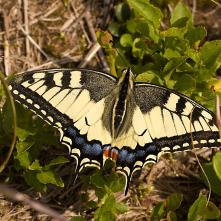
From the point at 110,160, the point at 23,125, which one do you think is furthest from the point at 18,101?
the point at 110,160

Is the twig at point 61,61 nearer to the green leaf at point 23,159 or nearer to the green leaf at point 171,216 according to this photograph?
the green leaf at point 23,159

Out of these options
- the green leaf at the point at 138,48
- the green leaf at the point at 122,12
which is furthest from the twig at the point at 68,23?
the green leaf at the point at 138,48

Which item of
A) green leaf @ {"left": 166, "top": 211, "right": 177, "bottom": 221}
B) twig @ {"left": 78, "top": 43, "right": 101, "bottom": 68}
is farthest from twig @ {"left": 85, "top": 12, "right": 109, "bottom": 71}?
green leaf @ {"left": 166, "top": 211, "right": 177, "bottom": 221}

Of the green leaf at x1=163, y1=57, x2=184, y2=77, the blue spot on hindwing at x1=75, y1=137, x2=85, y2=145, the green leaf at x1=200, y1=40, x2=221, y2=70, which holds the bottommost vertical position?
the blue spot on hindwing at x1=75, y1=137, x2=85, y2=145

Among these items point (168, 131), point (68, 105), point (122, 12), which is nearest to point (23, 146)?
point (68, 105)

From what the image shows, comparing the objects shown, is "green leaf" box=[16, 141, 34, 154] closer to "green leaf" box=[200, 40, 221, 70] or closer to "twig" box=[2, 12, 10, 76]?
"twig" box=[2, 12, 10, 76]

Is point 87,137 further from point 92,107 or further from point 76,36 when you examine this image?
point 76,36
